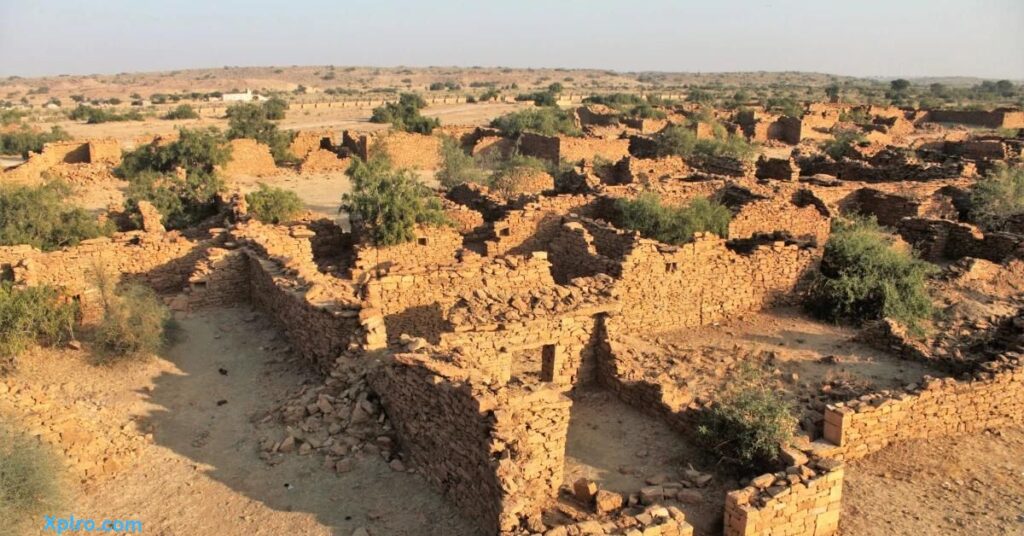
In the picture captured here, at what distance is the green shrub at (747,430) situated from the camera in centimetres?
702

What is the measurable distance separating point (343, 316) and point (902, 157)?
60.5 ft

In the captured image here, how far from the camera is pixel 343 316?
28.7ft

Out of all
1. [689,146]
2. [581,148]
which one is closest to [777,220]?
[581,148]

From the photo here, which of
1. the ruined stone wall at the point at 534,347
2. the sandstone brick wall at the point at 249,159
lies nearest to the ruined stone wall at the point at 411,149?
the sandstone brick wall at the point at 249,159

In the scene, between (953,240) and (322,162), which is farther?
(322,162)

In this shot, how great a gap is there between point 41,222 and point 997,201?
62.0 feet

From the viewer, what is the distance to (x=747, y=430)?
7.16 m

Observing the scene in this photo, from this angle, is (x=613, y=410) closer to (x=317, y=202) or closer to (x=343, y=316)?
(x=343, y=316)

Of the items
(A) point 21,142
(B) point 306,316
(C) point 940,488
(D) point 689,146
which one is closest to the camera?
(C) point 940,488

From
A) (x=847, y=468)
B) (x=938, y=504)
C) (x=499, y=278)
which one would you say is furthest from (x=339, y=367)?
(x=938, y=504)

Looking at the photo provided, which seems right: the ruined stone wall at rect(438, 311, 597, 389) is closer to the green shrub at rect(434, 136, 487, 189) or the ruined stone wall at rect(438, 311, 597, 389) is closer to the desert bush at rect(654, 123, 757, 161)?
the green shrub at rect(434, 136, 487, 189)

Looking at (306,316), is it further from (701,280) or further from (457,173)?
(457,173)

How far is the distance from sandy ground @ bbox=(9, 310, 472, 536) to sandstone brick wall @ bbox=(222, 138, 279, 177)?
16381 mm

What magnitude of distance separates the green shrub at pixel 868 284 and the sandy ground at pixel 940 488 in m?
3.24
